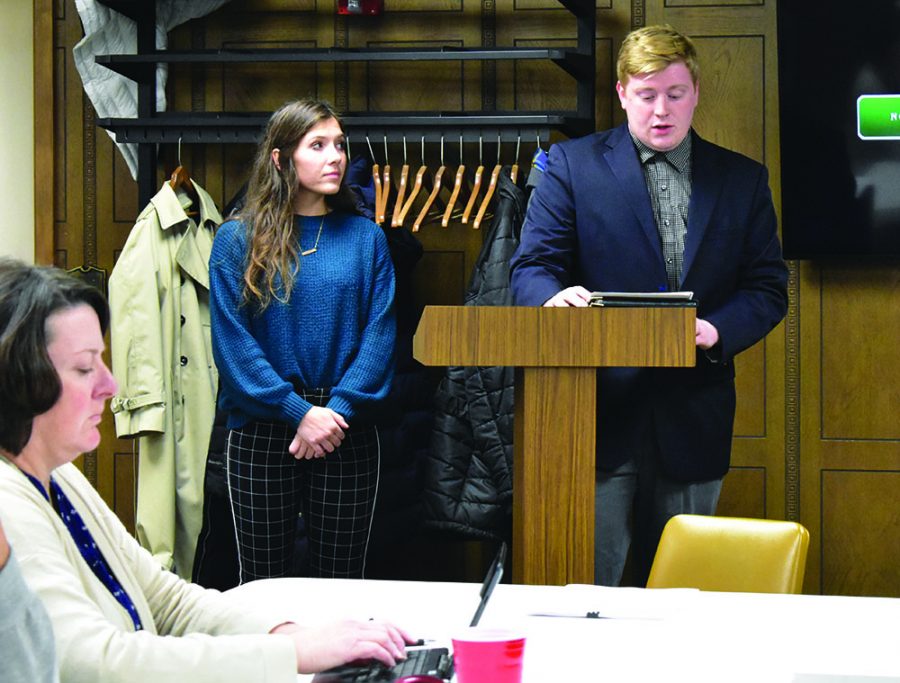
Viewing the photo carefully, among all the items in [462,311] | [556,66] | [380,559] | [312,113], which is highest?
[556,66]

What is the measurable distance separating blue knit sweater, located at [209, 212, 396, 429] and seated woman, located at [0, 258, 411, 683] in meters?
1.53

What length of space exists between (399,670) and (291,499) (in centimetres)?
179

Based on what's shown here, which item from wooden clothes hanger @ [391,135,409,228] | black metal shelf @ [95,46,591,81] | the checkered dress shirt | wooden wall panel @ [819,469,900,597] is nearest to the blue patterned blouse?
the checkered dress shirt

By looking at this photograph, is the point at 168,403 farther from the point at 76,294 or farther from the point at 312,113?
the point at 76,294

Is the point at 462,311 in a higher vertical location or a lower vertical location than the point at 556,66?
lower

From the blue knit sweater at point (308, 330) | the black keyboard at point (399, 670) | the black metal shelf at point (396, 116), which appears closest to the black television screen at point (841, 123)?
the black metal shelf at point (396, 116)

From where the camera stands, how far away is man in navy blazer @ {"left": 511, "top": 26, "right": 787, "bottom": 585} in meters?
2.57

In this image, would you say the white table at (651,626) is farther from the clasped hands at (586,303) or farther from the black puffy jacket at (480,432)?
the black puffy jacket at (480,432)

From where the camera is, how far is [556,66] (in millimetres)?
3875

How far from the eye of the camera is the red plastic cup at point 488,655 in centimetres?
121

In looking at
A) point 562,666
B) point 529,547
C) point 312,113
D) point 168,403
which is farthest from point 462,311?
point 168,403

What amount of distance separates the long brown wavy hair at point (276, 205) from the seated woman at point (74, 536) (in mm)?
1547

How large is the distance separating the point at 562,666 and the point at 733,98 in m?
2.81

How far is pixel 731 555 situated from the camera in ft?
7.18
